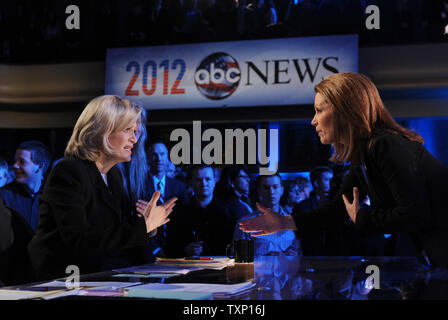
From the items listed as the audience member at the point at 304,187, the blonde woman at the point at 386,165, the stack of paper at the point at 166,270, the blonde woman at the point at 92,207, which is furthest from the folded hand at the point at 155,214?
the audience member at the point at 304,187

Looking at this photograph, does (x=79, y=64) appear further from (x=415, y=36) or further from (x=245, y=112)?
(x=415, y=36)

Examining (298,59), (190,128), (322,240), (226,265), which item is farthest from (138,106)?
(190,128)

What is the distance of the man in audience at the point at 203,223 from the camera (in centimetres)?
336

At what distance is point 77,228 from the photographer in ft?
4.99

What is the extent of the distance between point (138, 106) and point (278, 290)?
1.01 meters

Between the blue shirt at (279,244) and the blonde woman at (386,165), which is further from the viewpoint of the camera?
the blue shirt at (279,244)

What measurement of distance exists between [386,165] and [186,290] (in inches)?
A: 26.7

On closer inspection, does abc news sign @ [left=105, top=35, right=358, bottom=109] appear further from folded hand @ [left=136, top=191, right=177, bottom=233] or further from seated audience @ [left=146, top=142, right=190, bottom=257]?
folded hand @ [left=136, top=191, right=177, bottom=233]

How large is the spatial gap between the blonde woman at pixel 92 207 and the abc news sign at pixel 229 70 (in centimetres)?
418

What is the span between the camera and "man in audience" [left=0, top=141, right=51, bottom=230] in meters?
3.35

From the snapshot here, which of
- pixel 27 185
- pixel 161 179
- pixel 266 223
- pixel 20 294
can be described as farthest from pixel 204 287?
pixel 161 179

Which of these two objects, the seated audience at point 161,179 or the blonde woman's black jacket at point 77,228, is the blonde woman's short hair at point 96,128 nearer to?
the blonde woman's black jacket at point 77,228

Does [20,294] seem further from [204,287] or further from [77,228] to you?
[77,228]

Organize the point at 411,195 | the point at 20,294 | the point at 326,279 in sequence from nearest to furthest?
the point at 20,294, the point at 326,279, the point at 411,195
